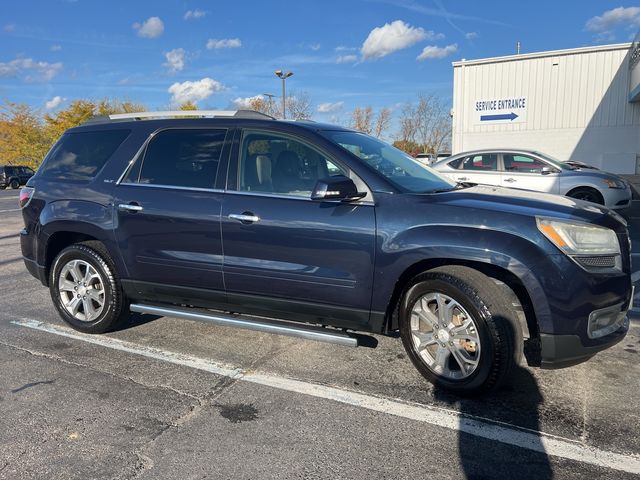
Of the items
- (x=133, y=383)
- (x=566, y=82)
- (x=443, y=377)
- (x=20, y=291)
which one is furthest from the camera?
(x=566, y=82)

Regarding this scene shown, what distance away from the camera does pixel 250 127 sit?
3.96m

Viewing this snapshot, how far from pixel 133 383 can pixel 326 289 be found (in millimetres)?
1518

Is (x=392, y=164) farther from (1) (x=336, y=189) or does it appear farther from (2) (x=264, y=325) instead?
(2) (x=264, y=325)

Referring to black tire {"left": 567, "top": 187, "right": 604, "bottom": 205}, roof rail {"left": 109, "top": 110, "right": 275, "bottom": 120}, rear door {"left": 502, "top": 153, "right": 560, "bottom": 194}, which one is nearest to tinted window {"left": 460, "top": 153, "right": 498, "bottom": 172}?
rear door {"left": 502, "top": 153, "right": 560, "bottom": 194}

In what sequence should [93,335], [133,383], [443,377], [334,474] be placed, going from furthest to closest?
[93,335], [133,383], [443,377], [334,474]

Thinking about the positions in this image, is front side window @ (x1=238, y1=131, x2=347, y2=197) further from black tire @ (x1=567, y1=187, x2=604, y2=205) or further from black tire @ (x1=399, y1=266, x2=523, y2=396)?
black tire @ (x1=567, y1=187, x2=604, y2=205)

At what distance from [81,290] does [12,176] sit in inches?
1375

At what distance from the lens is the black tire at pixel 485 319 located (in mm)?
3098

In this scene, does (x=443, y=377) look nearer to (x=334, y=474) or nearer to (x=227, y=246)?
(x=334, y=474)

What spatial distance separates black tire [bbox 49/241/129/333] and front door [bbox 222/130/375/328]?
3.88ft

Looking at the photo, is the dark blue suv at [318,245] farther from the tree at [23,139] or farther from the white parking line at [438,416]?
the tree at [23,139]

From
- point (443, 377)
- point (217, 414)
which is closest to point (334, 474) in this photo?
point (217, 414)

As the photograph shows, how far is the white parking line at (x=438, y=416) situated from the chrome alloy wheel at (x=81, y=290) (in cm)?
51

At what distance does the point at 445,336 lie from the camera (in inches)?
132
